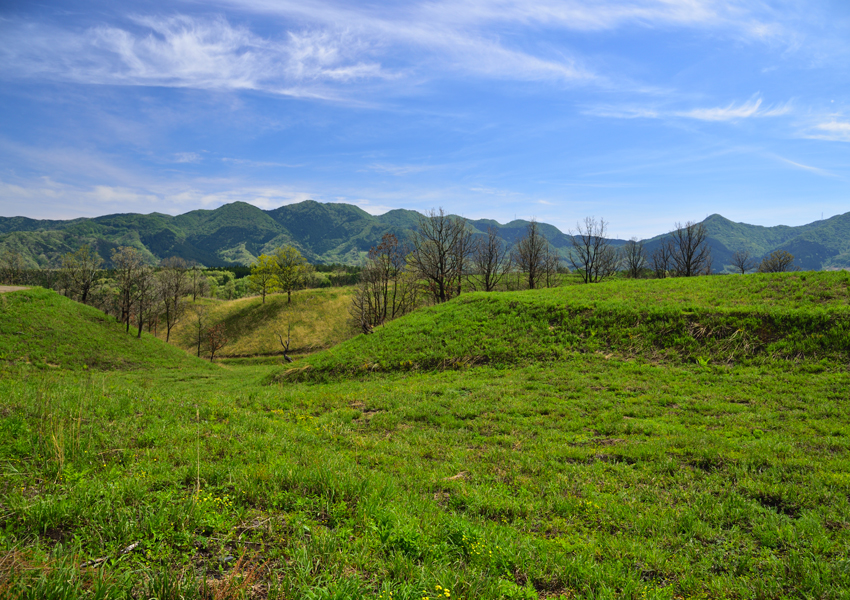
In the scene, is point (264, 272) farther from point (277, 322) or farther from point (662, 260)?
point (662, 260)

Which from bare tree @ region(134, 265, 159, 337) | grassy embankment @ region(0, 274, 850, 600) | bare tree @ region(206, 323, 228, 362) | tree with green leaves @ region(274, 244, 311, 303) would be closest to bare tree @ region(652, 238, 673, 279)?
grassy embankment @ region(0, 274, 850, 600)

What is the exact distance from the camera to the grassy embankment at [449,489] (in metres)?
3.88

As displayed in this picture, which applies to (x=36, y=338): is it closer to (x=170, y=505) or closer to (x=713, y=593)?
(x=170, y=505)

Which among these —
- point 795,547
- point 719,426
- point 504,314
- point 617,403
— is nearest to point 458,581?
point 795,547

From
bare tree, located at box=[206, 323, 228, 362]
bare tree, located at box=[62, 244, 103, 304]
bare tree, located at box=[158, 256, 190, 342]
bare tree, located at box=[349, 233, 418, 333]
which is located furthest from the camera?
bare tree, located at box=[62, 244, 103, 304]

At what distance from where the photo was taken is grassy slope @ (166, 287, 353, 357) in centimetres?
6425

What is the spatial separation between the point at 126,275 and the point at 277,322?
26.6m

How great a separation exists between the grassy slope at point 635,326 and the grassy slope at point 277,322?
42799mm

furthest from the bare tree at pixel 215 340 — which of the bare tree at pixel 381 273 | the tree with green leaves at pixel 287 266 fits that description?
the bare tree at pixel 381 273

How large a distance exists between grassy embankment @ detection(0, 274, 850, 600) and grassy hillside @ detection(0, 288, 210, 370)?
2800 cm

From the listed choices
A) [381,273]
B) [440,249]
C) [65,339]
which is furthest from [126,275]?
[440,249]

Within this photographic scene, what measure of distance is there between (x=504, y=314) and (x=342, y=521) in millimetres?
20522

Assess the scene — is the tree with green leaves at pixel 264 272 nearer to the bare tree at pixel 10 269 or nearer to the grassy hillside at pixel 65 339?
the grassy hillside at pixel 65 339

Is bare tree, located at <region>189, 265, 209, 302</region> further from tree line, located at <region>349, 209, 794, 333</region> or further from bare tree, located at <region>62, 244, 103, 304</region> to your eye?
tree line, located at <region>349, 209, 794, 333</region>
